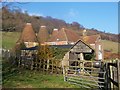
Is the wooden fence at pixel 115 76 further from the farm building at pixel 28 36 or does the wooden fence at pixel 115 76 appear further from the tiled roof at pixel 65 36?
the farm building at pixel 28 36

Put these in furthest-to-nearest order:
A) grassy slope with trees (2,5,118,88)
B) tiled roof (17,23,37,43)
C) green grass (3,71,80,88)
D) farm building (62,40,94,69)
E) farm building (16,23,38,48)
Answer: tiled roof (17,23,37,43)
farm building (16,23,38,48)
farm building (62,40,94,69)
green grass (3,71,80,88)
grassy slope with trees (2,5,118,88)

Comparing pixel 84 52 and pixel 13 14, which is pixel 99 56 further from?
pixel 13 14

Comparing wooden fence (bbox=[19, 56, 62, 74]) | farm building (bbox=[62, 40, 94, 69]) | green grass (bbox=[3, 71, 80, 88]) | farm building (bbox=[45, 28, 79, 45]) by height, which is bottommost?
green grass (bbox=[3, 71, 80, 88])

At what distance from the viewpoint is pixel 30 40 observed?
5609cm

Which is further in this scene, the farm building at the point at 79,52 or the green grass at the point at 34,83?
the farm building at the point at 79,52

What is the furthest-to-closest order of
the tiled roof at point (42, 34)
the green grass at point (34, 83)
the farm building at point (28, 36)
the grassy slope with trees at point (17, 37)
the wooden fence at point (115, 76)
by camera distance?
1. the tiled roof at point (42, 34)
2. the farm building at point (28, 36)
3. the green grass at point (34, 83)
4. the grassy slope with trees at point (17, 37)
5. the wooden fence at point (115, 76)

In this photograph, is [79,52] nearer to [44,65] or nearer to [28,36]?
[44,65]

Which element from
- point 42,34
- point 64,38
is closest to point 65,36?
point 64,38

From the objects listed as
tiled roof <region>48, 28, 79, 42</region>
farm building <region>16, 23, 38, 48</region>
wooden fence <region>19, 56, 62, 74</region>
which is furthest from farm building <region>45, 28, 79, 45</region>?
wooden fence <region>19, 56, 62, 74</region>

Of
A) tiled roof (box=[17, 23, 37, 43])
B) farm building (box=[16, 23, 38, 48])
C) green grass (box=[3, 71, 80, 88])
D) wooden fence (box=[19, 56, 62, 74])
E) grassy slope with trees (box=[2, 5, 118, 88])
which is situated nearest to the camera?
grassy slope with trees (box=[2, 5, 118, 88])

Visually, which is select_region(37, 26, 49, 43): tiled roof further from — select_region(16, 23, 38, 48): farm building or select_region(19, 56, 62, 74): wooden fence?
select_region(19, 56, 62, 74): wooden fence

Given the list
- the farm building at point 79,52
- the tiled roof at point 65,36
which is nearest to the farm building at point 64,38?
the tiled roof at point 65,36

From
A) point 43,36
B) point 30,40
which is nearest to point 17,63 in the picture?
point 30,40

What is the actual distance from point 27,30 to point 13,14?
1864 inches
